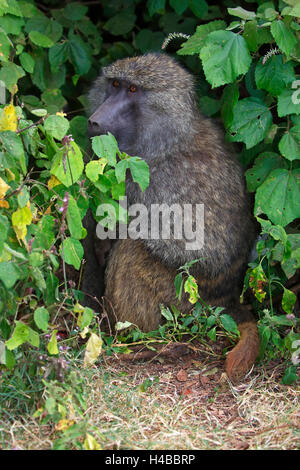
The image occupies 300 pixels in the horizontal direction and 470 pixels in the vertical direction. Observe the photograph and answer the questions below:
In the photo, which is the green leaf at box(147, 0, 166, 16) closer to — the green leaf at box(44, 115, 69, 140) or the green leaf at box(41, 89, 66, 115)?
the green leaf at box(41, 89, 66, 115)

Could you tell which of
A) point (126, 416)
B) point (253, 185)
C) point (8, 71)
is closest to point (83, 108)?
point (8, 71)

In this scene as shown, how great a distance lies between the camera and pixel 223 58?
9.00ft

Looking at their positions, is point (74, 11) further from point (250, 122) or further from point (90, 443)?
point (90, 443)

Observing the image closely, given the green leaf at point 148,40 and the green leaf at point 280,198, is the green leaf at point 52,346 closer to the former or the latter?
the green leaf at point 280,198

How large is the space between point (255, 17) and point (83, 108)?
4.39ft

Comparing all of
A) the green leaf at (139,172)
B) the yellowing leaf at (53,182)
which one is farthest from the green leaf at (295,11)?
the yellowing leaf at (53,182)

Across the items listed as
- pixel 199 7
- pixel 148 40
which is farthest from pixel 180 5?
pixel 148 40

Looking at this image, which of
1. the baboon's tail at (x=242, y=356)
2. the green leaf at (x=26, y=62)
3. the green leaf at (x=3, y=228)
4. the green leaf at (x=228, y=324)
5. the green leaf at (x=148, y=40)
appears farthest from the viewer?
the green leaf at (x=148, y=40)

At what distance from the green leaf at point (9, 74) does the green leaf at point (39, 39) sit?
278 mm

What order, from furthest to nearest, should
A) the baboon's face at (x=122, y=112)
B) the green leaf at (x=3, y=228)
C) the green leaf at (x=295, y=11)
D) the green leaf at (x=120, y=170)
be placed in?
the baboon's face at (x=122, y=112), the green leaf at (x=295, y=11), the green leaf at (x=120, y=170), the green leaf at (x=3, y=228)

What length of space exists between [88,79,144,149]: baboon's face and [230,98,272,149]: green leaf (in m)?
0.46

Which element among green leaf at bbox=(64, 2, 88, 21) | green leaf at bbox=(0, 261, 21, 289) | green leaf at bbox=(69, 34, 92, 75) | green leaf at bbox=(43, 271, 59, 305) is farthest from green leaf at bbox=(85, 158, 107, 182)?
green leaf at bbox=(64, 2, 88, 21)

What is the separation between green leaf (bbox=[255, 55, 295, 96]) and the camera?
2.84 m

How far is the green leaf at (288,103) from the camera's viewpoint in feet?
9.17
